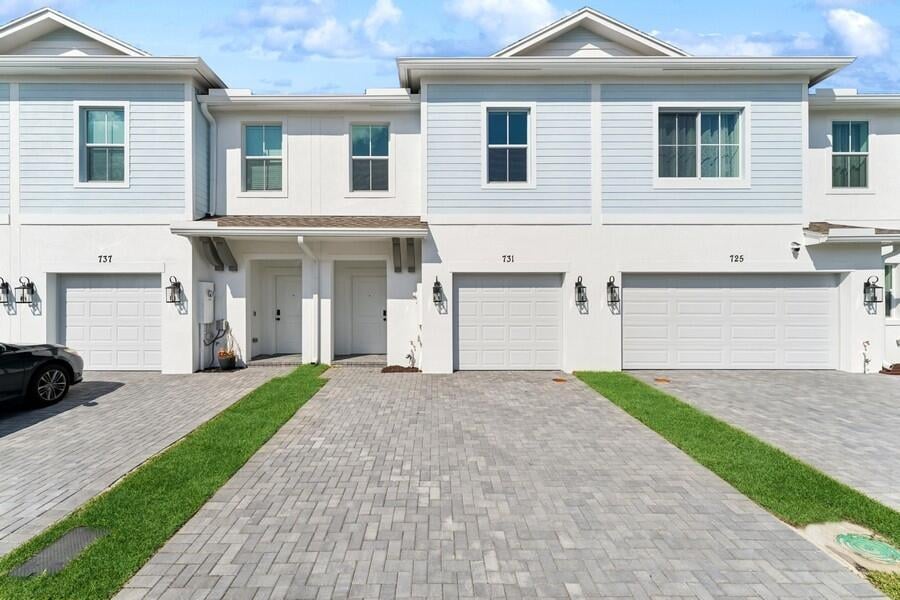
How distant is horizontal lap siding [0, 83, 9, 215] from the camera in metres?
10.3

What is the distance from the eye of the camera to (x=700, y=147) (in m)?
10.5

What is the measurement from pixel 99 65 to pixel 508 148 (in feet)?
29.3

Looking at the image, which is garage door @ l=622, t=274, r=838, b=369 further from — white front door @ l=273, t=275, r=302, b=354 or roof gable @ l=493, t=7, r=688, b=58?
white front door @ l=273, t=275, r=302, b=354

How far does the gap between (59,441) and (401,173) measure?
8105 millimetres

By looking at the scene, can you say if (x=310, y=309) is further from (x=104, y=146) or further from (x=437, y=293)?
(x=104, y=146)

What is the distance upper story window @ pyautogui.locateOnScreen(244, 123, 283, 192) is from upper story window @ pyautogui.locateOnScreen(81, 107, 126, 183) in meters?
2.55

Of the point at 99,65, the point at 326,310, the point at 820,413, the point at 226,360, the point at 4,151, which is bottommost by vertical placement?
the point at 820,413

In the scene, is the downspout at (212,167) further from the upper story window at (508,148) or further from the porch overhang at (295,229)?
the upper story window at (508,148)

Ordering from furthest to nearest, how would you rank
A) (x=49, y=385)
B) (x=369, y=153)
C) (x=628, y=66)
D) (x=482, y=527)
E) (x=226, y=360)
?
1. (x=369, y=153)
2. (x=226, y=360)
3. (x=628, y=66)
4. (x=49, y=385)
5. (x=482, y=527)

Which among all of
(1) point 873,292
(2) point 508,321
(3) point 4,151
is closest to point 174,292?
(3) point 4,151

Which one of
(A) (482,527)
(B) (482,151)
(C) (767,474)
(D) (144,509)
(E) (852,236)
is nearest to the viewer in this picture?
(A) (482,527)

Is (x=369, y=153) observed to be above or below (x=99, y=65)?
below

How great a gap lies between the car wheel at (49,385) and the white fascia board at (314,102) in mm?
6444

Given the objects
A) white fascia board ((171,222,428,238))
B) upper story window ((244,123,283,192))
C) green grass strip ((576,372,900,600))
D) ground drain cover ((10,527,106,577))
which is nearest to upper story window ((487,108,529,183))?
white fascia board ((171,222,428,238))
